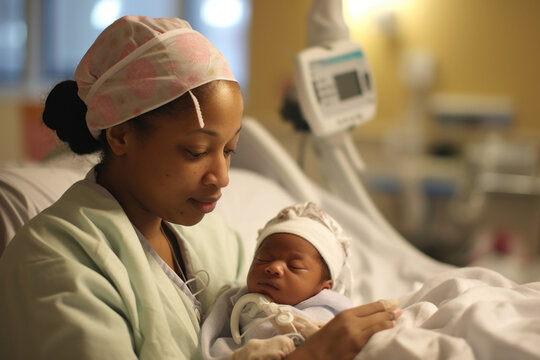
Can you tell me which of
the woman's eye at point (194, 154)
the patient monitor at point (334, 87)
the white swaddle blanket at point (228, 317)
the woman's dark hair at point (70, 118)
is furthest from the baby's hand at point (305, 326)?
the patient monitor at point (334, 87)

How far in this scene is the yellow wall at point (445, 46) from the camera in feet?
15.4

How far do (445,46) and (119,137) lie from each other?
14.1ft

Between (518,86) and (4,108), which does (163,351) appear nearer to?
(518,86)

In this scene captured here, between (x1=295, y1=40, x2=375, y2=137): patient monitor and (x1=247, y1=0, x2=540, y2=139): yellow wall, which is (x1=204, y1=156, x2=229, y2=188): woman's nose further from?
(x1=247, y1=0, x2=540, y2=139): yellow wall

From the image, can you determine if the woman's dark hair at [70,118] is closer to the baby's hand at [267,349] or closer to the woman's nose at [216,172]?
the woman's nose at [216,172]

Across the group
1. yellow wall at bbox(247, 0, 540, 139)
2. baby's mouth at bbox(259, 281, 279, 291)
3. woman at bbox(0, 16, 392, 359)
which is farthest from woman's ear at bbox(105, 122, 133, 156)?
yellow wall at bbox(247, 0, 540, 139)

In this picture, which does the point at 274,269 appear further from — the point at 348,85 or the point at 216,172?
the point at 348,85

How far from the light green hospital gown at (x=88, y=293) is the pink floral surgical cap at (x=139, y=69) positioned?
0.17 m

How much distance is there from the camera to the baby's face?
125 centimetres

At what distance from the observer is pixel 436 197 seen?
507 cm

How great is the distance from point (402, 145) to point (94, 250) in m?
4.31

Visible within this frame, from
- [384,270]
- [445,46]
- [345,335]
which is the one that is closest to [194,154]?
[345,335]

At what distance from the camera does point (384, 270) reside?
1.94 meters

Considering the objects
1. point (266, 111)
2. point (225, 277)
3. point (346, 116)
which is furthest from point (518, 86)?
point (225, 277)
